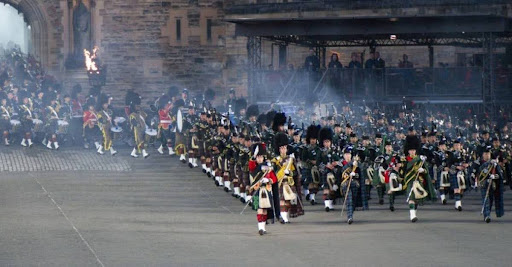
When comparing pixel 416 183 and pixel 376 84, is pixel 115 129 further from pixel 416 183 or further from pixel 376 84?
pixel 416 183

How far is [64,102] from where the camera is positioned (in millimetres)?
41312

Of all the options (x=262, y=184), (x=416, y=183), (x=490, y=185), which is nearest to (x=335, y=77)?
(x=416, y=183)

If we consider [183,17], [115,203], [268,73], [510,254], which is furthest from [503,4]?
[510,254]

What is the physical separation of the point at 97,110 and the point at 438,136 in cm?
1258

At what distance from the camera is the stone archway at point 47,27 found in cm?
5028

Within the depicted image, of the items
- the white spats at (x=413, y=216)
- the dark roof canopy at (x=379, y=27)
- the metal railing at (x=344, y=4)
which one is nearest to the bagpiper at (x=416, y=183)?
the white spats at (x=413, y=216)

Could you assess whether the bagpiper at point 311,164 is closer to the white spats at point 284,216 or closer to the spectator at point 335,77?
the white spats at point 284,216

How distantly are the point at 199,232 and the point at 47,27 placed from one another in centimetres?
2898

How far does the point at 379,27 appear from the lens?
128 ft

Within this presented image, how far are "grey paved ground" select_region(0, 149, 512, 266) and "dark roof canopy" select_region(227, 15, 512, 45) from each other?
8.80 m

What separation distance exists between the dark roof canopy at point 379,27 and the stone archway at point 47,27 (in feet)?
39.8

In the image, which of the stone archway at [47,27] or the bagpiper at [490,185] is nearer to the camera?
the bagpiper at [490,185]

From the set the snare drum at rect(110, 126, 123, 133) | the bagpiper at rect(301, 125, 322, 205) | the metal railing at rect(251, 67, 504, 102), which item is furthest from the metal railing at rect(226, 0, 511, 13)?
the bagpiper at rect(301, 125, 322, 205)

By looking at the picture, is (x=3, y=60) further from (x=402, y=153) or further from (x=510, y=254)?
(x=510, y=254)
